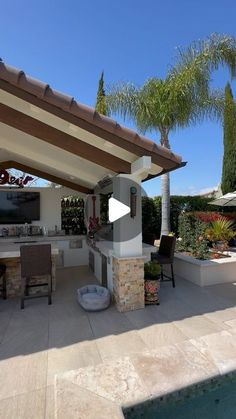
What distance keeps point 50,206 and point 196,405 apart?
30.1 feet

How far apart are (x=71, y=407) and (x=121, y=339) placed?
5.63 feet

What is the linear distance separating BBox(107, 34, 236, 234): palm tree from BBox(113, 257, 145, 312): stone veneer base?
6.43 meters

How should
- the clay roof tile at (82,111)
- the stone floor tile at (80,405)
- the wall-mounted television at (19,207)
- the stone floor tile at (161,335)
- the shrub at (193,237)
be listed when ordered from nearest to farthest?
1. the stone floor tile at (80,405)
2. the clay roof tile at (82,111)
3. the stone floor tile at (161,335)
4. the shrub at (193,237)
5. the wall-mounted television at (19,207)

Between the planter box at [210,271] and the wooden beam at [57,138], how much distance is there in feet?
13.2

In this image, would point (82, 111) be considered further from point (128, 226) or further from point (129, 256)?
point (129, 256)

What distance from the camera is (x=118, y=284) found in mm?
5523

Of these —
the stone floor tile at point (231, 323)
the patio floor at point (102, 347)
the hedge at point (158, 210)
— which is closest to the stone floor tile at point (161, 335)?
the patio floor at point (102, 347)

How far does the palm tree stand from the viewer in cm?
1084

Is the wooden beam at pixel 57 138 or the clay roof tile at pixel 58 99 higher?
the clay roof tile at pixel 58 99

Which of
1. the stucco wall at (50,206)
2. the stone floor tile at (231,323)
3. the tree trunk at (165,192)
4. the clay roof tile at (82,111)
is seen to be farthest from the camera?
the tree trunk at (165,192)

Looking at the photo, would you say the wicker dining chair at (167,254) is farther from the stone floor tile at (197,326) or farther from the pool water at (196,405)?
the pool water at (196,405)

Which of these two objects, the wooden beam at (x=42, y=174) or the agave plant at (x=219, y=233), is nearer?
the wooden beam at (x=42, y=174)

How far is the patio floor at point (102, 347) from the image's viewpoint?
2971mm

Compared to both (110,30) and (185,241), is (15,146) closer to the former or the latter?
(110,30)
